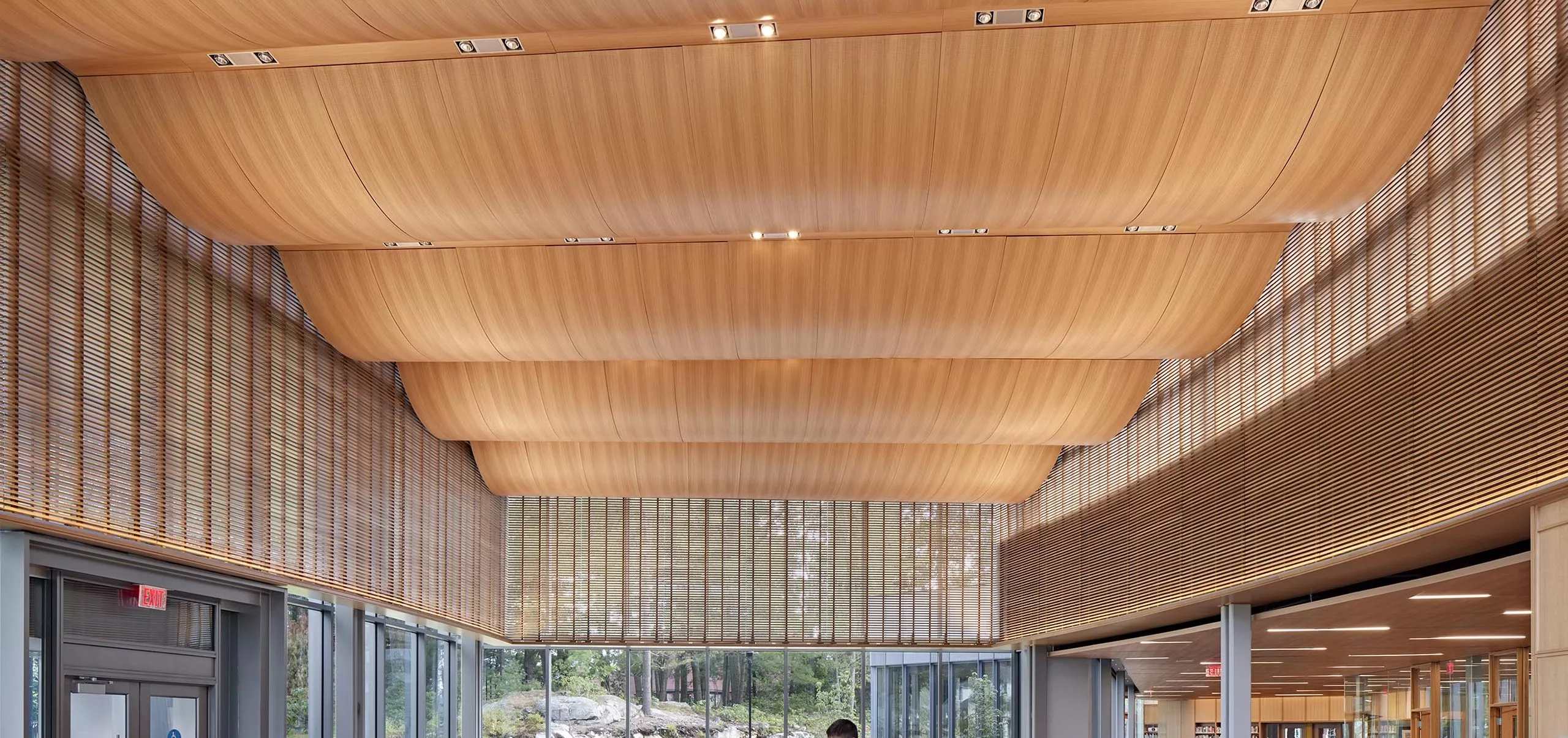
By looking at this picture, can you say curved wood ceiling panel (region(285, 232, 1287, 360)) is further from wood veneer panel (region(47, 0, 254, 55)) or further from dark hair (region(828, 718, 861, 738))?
dark hair (region(828, 718, 861, 738))

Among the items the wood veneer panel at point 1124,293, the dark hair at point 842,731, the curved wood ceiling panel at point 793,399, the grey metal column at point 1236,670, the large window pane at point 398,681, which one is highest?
the wood veneer panel at point 1124,293

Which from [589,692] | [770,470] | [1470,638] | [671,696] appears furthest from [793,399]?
[589,692]

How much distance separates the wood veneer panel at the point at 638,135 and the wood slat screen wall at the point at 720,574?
41.7 feet

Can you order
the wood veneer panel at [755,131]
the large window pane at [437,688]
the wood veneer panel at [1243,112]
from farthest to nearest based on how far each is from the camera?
the large window pane at [437,688] → the wood veneer panel at [755,131] → the wood veneer panel at [1243,112]

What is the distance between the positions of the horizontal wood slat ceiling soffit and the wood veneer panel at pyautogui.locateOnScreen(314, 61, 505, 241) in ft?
0.06

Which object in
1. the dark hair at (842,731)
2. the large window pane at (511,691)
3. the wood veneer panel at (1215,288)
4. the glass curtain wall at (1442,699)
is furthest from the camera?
the large window pane at (511,691)

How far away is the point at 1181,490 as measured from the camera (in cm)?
1401

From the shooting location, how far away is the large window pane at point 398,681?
17.7 metres

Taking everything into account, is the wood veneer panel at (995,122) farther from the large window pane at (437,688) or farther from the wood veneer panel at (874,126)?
the large window pane at (437,688)

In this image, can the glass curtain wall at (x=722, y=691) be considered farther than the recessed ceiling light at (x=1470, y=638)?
Yes

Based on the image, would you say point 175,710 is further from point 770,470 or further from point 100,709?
point 770,470

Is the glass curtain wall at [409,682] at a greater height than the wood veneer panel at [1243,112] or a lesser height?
lesser

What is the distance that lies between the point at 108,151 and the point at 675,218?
3.93 meters

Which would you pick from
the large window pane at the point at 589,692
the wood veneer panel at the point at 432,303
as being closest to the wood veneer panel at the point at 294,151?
the wood veneer panel at the point at 432,303
